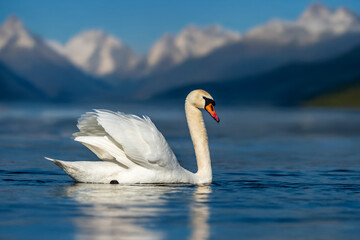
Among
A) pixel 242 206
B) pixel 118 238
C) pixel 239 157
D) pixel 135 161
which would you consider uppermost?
pixel 239 157

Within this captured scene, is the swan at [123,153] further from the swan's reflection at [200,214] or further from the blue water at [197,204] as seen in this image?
the swan's reflection at [200,214]

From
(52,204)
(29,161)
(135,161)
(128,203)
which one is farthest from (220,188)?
(29,161)

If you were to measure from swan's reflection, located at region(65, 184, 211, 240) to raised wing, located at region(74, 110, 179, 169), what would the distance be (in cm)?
56

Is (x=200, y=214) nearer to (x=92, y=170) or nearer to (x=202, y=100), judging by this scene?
(x=92, y=170)

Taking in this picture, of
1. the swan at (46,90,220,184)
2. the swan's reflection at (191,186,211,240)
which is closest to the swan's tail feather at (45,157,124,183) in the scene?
the swan at (46,90,220,184)

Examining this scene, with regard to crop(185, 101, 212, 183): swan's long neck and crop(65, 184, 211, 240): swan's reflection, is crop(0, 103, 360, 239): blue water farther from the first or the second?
crop(185, 101, 212, 183): swan's long neck

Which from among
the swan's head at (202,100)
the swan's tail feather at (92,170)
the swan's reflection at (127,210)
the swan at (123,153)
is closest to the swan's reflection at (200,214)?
the swan's reflection at (127,210)

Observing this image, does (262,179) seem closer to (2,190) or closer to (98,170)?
(98,170)

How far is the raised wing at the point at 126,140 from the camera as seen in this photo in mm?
14398

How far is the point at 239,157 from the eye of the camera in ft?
79.9

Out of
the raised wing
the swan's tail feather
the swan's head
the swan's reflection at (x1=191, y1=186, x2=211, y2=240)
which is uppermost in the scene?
the swan's head

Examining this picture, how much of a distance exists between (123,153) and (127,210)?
3.02m

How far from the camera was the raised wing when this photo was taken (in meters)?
Result: 14.4

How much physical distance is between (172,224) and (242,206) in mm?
2293
